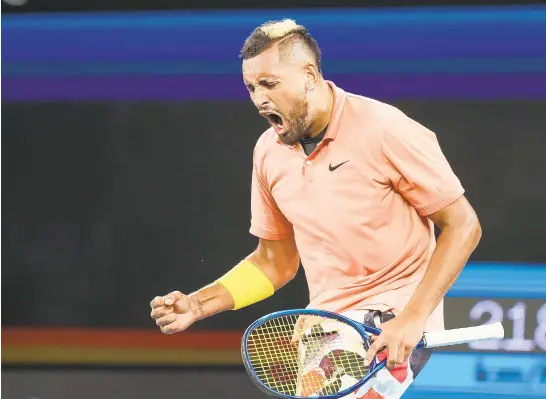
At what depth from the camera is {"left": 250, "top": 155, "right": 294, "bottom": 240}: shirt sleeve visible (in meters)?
2.91

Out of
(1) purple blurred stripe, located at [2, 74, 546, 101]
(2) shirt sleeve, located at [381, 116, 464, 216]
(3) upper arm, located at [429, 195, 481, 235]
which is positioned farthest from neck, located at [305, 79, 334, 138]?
(1) purple blurred stripe, located at [2, 74, 546, 101]

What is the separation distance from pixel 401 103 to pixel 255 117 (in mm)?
562

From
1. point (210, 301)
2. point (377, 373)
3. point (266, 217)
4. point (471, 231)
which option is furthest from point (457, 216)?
point (210, 301)

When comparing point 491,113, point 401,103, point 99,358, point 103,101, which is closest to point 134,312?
point 99,358

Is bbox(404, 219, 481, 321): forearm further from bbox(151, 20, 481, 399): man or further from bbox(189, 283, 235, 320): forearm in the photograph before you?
bbox(189, 283, 235, 320): forearm

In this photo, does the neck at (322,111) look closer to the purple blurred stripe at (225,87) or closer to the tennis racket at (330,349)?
the tennis racket at (330,349)

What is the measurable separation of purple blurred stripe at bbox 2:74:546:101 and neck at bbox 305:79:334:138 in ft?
3.44

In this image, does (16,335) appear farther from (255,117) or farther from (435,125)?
(435,125)

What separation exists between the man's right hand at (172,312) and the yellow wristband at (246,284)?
0.22 meters

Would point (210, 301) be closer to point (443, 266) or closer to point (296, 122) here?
point (296, 122)

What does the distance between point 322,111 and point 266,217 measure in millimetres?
425

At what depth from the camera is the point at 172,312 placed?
8.68 ft

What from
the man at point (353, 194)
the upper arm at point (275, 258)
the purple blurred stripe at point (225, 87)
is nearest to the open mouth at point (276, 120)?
the man at point (353, 194)

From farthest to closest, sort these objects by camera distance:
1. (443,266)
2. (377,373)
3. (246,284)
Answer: (246,284), (377,373), (443,266)
